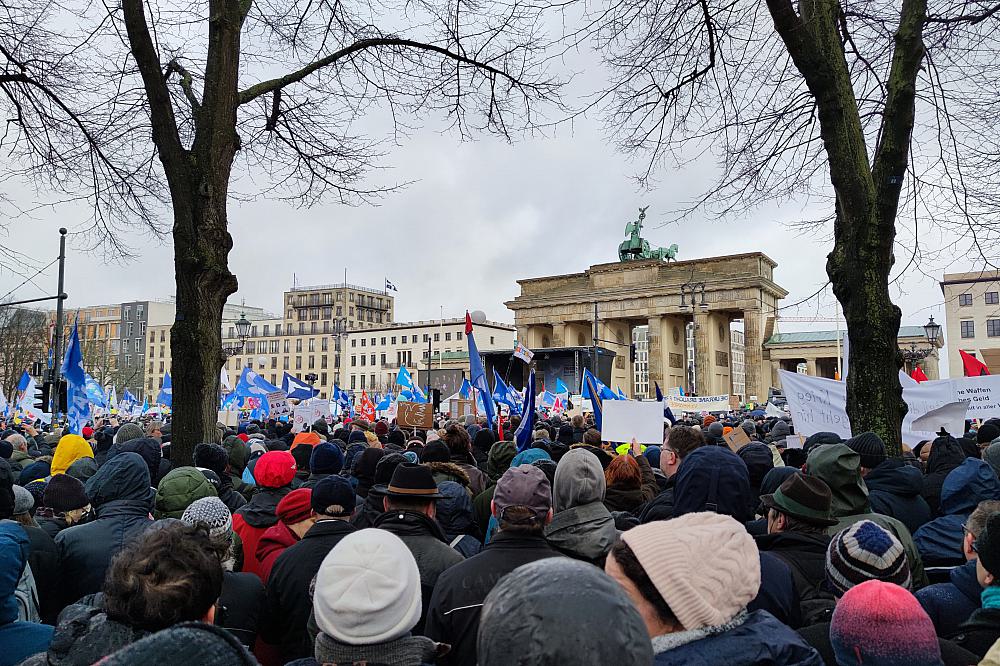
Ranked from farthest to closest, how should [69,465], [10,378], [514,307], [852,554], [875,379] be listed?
[514,307] < [10,378] < [875,379] < [69,465] < [852,554]

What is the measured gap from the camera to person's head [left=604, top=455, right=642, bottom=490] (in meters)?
5.58

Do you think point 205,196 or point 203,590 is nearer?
point 203,590

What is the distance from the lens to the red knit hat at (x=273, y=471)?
505 cm

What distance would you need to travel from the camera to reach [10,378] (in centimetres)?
6312

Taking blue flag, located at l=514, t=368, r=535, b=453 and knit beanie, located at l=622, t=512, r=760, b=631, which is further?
blue flag, located at l=514, t=368, r=535, b=453

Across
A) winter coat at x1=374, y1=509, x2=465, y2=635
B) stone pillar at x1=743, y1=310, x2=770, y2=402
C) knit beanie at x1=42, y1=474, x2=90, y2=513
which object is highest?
stone pillar at x1=743, y1=310, x2=770, y2=402

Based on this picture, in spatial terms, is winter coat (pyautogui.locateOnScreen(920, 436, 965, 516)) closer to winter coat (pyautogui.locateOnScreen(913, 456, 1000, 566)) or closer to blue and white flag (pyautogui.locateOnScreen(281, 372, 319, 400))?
winter coat (pyautogui.locateOnScreen(913, 456, 1000, 566))

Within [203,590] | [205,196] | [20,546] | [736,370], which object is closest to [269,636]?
[20,546]

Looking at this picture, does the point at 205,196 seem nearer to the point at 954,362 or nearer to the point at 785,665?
the point at 785,665

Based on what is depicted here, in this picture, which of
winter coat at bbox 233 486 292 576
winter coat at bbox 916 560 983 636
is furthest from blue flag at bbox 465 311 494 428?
winter coat at bbox 916 560 983 636

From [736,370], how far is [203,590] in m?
155

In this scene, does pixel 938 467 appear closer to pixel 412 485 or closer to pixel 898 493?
pixel 898 493

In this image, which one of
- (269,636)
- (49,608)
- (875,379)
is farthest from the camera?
(875,379)

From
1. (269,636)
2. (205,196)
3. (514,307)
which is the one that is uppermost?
(514,307)
